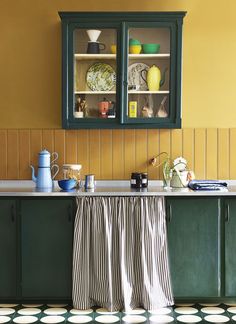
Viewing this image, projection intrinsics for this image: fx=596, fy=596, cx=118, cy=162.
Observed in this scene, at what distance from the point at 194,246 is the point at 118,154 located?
107cm

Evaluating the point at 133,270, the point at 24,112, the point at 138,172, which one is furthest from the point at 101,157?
the point at 133,270

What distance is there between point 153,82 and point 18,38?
3.95ft

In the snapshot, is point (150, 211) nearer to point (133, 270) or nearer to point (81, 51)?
point (133, 270)

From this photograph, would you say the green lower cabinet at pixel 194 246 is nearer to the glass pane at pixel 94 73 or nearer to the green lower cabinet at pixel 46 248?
the green lower cabinet at pixel 46 248

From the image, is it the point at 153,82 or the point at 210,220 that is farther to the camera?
the point at 153,82

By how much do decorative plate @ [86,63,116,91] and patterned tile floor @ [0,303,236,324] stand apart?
171cm

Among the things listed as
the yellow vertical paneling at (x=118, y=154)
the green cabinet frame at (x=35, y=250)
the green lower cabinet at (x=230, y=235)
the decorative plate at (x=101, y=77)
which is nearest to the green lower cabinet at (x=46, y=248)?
the green cabinet frame at (x=35, y=250)

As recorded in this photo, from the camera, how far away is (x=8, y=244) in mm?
4395

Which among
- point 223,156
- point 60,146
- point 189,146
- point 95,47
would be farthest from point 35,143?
point 223,156

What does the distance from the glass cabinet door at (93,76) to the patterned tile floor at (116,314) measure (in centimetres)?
146

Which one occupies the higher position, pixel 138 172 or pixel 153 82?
pixel 153 82

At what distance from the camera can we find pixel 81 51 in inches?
185

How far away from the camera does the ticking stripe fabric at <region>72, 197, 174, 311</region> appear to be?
432cm

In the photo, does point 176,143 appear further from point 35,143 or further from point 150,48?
point 35,143
